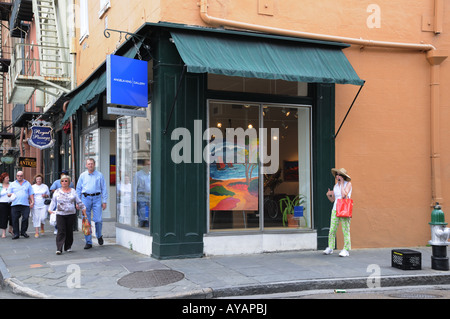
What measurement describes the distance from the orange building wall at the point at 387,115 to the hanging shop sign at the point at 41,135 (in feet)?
24.2

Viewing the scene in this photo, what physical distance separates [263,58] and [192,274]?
4.31 metres

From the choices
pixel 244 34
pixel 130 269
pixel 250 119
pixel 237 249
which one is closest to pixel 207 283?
pixel 130 269

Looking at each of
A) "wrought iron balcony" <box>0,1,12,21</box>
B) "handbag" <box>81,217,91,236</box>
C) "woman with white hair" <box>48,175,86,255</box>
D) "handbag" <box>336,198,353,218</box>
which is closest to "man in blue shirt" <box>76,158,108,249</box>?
"handbag" <box>81,217,91,236</box>

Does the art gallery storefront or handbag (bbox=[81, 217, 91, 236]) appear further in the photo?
handbag (bbox=[81, 217, 91, 236])

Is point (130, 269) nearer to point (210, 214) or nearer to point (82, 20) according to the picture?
point (210, 214)

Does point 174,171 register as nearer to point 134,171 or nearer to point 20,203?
point 134,171

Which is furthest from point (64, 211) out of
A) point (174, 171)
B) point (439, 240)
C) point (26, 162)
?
point (26, 162)

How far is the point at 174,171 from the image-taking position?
360 inches

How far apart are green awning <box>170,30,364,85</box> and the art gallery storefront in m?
0.02

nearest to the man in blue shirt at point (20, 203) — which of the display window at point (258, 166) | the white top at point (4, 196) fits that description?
the white top at point (4, 196)

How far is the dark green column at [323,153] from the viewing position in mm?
10250

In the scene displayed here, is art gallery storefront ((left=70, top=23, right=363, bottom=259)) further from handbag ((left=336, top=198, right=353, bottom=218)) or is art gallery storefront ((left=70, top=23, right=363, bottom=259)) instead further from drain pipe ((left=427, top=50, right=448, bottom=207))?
drain pipe ((left=427, top=50, right=448, bottom=207))

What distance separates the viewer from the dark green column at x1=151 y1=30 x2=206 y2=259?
905 centimetres

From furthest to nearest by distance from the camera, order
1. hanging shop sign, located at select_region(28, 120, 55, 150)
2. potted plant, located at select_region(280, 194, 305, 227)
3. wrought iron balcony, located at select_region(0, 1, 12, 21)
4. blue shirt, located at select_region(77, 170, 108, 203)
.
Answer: wrought iron balcony, located at select_region(0, 1, 12, 21) → hanging shop sign, located at select_region(28, 120, 55, 150) → blue shirt, located at select_region(77, 170, 108, 203) → potted plant, located at select_region(280, 194, 305, 227)
